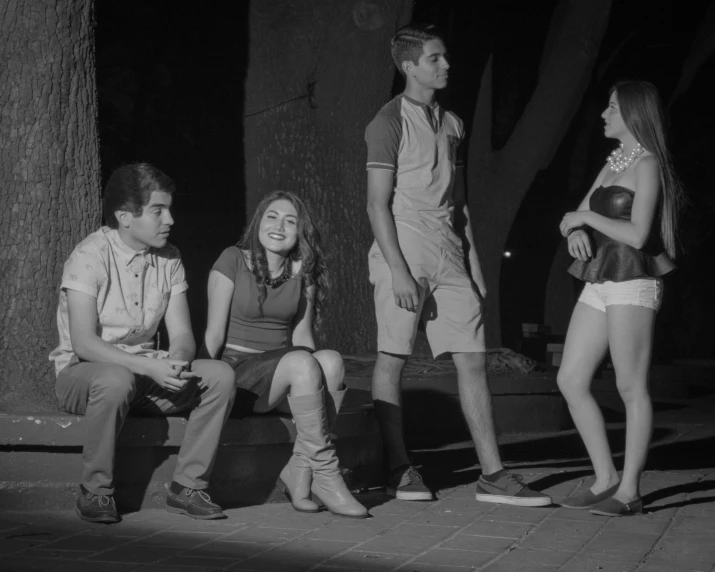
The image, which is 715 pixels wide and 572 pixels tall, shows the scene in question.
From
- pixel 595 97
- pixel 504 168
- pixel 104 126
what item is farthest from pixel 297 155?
pixel 595 97

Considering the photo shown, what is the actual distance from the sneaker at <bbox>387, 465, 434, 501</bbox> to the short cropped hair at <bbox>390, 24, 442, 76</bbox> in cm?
194

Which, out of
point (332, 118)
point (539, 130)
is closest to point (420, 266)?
point (332, 118)

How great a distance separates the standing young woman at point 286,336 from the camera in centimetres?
550

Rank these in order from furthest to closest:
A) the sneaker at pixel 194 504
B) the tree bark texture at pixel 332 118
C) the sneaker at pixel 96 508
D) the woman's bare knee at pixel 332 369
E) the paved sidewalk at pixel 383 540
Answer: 1. the tree bark texture at pixel 332 118
2. the woman's bare knee at pixel 332 369
3. the sneaker at pixel 194 504
4. the sneaker at pixel 96 508
5. the paved sidewalk at pixel 383 540

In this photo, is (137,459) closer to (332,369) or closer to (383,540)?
(332,369)

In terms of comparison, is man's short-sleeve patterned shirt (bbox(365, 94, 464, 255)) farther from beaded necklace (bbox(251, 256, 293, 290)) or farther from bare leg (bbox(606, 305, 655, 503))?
bare leg (bbox(606, 305, 655, 503))

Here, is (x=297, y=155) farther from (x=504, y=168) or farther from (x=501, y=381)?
(x=504, y=168)

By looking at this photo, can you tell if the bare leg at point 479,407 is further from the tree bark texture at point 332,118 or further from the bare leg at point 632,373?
the tree bark texture at point 332,118

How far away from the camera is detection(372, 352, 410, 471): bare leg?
19.7 ft

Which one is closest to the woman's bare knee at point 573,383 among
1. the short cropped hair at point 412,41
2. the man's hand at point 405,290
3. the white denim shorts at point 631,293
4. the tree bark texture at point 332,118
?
the white denim shorts at point 631,293

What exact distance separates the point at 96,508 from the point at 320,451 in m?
0.98

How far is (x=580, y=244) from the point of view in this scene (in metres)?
5.75

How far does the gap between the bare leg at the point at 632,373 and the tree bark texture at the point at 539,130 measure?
5530 millimetres

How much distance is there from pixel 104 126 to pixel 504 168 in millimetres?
3752
